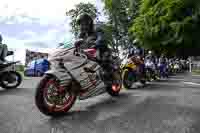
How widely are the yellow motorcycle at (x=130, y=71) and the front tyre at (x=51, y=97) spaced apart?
487 centimetres

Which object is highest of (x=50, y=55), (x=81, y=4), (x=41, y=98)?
(x=81, y=4)

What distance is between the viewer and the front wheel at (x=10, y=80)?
28.6 feet

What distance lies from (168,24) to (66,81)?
14085 millimetres

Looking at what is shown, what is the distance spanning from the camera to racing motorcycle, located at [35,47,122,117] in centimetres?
424

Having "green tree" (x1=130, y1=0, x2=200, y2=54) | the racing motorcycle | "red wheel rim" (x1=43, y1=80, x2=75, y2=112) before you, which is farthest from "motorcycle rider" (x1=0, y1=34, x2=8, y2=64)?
"green tree" (x1=130, y1=0, x2=200, y2=54)

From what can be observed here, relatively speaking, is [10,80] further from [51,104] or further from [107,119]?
[107,119]

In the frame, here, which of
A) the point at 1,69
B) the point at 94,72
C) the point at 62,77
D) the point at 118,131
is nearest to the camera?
the point at 118,131

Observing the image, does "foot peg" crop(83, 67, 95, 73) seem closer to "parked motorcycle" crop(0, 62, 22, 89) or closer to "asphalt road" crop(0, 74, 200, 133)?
"asphalt road" crop(0, 74, 200, 133)

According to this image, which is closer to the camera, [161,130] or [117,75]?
[161,130]

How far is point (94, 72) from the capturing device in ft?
17.6

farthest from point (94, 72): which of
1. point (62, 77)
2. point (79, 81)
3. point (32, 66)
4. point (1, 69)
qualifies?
point (32, 66)

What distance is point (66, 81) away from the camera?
447cm

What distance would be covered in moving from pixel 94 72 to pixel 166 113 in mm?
Answer: 1542

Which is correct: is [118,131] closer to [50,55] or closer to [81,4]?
[50,55]
